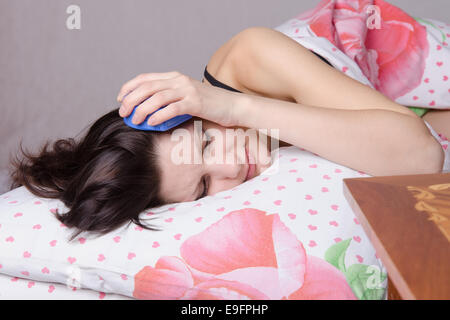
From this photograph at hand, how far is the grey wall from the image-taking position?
205 cm

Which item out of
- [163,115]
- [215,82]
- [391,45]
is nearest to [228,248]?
[163,115]

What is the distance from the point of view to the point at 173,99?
0.93m

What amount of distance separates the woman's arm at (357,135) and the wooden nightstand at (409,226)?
0.88 ft

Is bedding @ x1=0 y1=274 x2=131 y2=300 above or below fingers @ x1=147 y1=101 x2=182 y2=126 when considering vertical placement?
below

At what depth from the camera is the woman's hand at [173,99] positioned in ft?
2.98

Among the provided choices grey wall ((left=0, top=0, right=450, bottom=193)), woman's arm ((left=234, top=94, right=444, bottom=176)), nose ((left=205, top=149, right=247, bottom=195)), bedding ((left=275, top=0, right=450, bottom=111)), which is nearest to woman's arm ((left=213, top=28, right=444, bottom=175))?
woman's arm ((left=234, top=94, right=444, bottom=176))

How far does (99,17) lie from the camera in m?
2.08

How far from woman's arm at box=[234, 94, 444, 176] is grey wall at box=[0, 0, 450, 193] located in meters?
1.26

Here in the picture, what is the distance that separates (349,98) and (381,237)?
0.57 m

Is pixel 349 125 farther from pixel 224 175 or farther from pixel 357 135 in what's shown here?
pixel 224 175

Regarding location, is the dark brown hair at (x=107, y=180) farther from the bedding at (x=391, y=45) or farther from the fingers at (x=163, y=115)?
the bedding at (x=391, y=45)

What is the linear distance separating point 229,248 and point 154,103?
312 mm

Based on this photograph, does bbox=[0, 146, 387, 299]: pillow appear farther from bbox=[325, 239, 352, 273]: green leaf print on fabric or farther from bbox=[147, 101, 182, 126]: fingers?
bbox=[147, 101, 182, 126]: fingers

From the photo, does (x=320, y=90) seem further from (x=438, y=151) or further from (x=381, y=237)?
(x=381, y=237)
